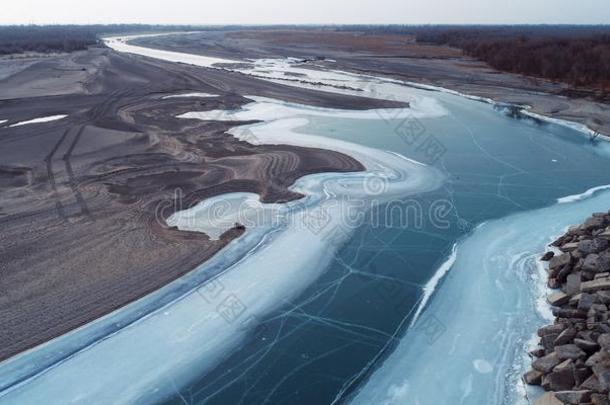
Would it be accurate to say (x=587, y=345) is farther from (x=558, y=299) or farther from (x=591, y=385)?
(x=558, y=299)

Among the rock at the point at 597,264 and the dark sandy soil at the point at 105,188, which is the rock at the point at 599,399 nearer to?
the rock at the point at 597,264

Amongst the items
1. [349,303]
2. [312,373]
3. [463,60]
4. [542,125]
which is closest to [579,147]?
[542,125]

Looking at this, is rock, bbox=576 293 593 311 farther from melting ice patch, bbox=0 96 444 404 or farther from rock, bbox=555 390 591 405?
melting ice patch, bbox=0 96 444 404

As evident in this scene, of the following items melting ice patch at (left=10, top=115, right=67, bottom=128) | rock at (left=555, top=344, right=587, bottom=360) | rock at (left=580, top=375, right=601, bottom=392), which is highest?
rock at (left=580, top=375, right=601, bottom=392)

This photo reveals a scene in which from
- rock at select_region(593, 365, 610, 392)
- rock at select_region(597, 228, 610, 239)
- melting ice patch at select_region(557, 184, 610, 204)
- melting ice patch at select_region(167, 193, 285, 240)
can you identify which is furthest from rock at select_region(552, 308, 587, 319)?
melting ice patch at select_region(167, 193, 285, 240)

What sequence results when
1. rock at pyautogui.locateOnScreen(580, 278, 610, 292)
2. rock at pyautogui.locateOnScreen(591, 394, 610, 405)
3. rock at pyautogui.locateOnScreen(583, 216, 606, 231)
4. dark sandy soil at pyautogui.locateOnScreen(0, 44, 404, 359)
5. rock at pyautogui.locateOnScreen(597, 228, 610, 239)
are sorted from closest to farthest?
rock at pyautogui.locateOnScreen(591, 394, 610, 405)
rock at pyautogui.locateOnScreen(580, 278, 610, 292)
dark sandy soil at pyautogui.locateOnScreen(0, 44, 404, 359)
rock at pyautogui.locateOnScreen(597, 228, 610, 239)
rock at pyautogui.locateOnScreen(583, 216, 606, 231)

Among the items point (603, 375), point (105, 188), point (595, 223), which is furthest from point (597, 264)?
point (105, 188)
